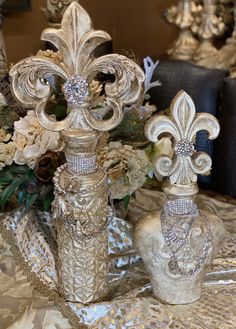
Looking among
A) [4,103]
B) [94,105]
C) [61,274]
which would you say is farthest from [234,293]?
[4,103]

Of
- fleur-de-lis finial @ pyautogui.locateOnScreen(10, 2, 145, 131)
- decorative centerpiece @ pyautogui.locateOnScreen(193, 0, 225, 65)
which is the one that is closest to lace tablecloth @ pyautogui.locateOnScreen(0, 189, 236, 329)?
fleur-de-lis finial @ pyautogui.locateOnScreen(10, 2, 145, 131)

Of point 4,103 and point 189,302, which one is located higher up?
point 4,103

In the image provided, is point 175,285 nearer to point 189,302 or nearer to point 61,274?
point 189,302

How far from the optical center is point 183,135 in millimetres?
744

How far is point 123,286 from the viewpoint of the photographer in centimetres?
92

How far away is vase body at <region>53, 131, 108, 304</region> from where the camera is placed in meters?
0.77

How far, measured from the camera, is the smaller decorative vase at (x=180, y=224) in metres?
0.74

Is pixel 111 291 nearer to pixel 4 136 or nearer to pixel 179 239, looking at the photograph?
pixel 179 239

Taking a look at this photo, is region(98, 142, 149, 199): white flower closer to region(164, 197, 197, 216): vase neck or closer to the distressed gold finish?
region(164, 197, 197, 216): vase neck

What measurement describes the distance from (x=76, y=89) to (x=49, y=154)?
0.25 m

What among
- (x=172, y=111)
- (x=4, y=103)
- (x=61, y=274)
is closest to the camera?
(x=172, y=111)

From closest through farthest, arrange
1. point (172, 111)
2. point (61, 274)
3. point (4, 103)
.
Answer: point (172, 111) < point (61, 274) < point (4, 103)

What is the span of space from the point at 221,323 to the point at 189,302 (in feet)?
0.19

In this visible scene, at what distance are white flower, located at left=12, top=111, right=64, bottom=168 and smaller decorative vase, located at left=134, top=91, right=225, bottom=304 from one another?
0.65ft
